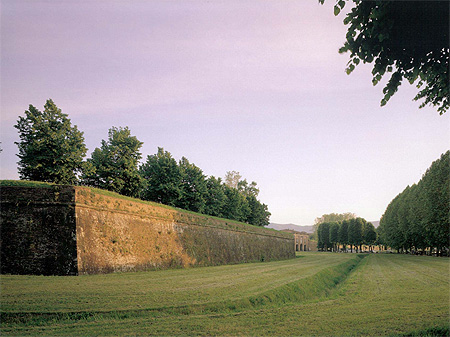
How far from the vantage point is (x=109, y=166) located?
30.7 metres

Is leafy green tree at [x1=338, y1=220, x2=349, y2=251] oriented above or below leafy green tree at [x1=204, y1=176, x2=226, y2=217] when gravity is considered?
below

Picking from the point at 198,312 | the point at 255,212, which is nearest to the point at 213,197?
the point at 255,212

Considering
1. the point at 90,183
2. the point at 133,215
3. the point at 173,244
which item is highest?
the point at 90,183

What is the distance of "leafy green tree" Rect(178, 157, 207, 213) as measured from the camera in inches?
1580

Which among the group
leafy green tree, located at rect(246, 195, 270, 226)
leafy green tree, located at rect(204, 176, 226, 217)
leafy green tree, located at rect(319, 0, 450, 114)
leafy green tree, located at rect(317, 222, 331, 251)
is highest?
leafy green tree, located at rect(319, 0, 450, 114)

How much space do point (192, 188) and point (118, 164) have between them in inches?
484

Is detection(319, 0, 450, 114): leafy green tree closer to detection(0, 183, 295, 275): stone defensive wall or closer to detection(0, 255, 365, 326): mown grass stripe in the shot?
detection(0, 255, 365, 326): mown grass stripe

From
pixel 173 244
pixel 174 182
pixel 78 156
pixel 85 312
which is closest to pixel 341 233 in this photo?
pixel 174 182

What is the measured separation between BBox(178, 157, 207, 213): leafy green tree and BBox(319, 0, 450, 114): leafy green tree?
113 ft

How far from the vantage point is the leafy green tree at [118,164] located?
100 ft

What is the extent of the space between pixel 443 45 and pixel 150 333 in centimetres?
929

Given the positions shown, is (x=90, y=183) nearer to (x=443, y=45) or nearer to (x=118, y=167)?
(x=118, y=167)

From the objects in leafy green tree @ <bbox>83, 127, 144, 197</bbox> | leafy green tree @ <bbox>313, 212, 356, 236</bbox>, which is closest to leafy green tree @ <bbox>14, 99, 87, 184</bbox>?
leafy green tree @ <bbox>83, 127, 144, 197</bbox>

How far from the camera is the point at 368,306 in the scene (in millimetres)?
10195
